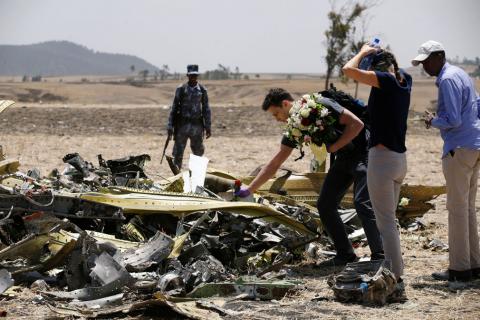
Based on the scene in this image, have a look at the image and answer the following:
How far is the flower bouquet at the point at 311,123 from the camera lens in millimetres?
6234

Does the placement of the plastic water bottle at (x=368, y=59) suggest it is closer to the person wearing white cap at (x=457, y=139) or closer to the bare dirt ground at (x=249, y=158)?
the person wearing white cap at (x=457, y=139)

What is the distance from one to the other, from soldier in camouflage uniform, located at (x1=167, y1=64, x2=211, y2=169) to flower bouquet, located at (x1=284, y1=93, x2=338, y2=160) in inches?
245

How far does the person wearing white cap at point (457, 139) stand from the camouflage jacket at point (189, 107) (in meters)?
6.68

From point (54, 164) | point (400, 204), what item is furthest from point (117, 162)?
point (54, 164)

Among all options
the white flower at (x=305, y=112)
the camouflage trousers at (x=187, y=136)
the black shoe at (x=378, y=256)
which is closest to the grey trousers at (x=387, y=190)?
the black shoe at (x=378, y=256)

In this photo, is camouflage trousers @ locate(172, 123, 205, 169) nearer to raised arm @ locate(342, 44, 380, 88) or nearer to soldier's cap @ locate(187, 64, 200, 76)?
soldier's cap @ locate(187, 64, 200, 76)

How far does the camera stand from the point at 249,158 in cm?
1689

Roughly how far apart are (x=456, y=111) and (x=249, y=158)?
36.3 ft

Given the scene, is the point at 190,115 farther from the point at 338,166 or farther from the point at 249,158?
the point at 338,166

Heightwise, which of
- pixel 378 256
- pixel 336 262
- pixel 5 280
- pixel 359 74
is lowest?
pixel 336 262

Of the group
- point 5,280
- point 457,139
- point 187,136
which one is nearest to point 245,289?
point 5,280

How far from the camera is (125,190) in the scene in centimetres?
709

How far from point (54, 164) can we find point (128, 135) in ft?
25.5

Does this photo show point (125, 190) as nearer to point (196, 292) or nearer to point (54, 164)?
point (196, 292)
